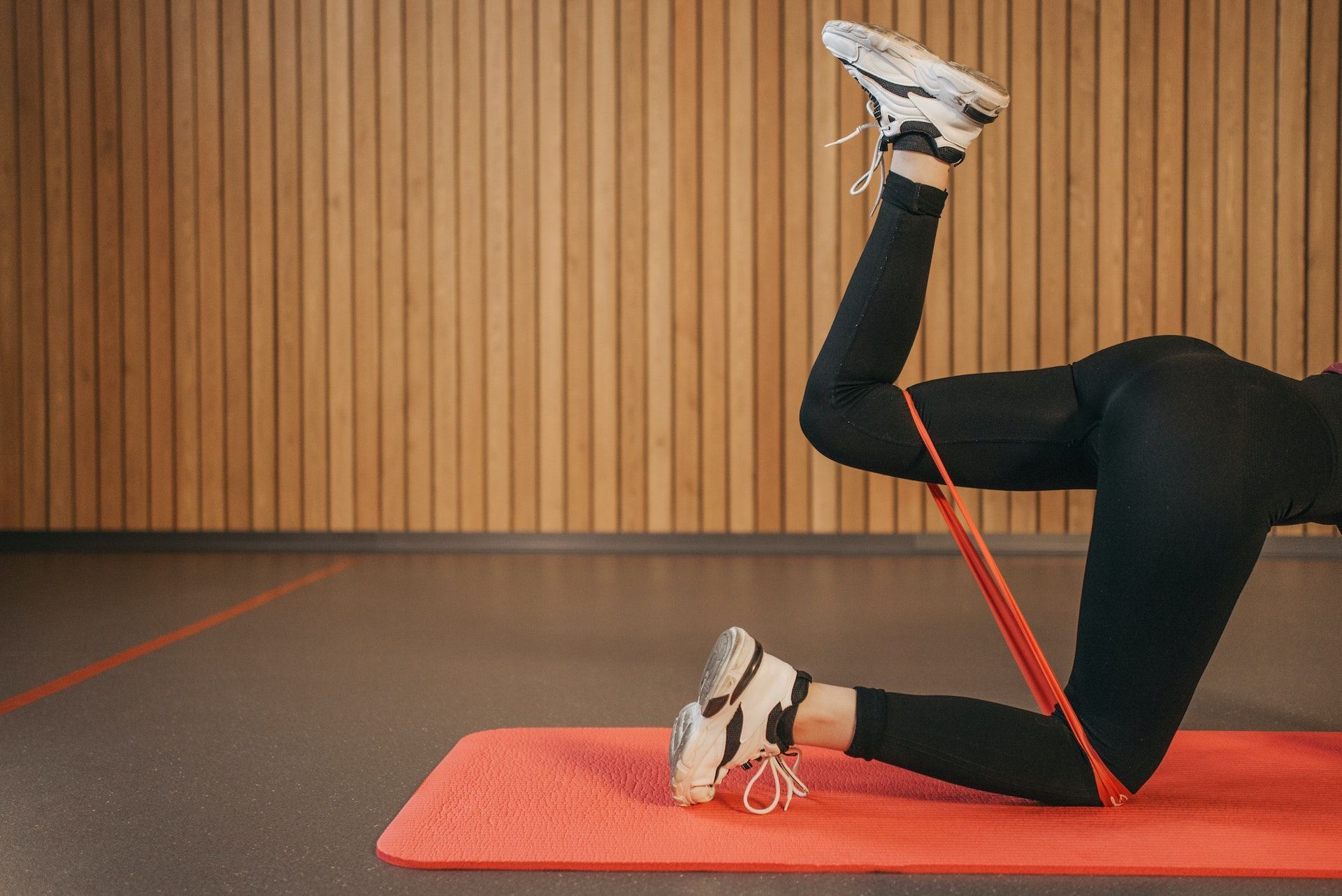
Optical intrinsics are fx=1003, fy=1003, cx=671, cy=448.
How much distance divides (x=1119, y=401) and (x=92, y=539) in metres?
4.56

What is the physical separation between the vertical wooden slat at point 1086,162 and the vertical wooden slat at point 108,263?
4.18 m

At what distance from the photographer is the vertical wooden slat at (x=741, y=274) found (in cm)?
435

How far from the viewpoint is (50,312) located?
4480mm

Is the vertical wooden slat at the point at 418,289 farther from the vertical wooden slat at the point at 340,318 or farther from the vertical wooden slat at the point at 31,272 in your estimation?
the vertical wooden slat at the point at 31,272

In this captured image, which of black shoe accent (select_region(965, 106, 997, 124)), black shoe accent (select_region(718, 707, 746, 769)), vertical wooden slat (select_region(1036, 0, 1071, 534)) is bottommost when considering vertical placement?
black shoe accent (select_region(718, 707, 746, 769))

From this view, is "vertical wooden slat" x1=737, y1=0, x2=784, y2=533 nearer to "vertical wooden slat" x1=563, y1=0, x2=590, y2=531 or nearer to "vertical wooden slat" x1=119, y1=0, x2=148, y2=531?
"vertical wooden slat" x1=563, y1=0, x2=590, y2=531

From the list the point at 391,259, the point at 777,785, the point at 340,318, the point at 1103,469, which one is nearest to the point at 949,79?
the point at 1103,469

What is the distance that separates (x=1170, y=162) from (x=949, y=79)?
355 cm

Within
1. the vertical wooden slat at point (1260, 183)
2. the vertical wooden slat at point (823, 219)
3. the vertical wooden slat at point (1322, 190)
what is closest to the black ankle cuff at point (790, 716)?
the vertical wooden slat at point (823, 219)

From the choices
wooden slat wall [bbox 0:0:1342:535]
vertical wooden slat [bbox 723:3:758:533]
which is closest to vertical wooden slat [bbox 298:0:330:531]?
wooden slat wall [bbox 0:0:1342:535]

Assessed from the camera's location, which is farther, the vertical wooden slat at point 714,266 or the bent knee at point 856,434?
the vertical wooden slat at point 714,266

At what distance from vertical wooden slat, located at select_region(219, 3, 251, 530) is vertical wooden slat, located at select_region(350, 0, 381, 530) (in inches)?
16.1

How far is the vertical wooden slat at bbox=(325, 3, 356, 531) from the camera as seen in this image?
174 inches

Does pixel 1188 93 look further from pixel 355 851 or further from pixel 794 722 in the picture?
pixel 355 851
